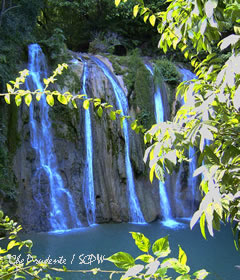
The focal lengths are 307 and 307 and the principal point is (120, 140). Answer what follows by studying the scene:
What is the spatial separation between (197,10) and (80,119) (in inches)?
338

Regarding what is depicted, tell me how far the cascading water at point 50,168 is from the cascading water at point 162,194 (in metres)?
3.08

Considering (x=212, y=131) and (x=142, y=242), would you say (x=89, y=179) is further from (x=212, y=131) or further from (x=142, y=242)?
(x=142, y=242)

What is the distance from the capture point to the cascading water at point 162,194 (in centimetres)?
1016

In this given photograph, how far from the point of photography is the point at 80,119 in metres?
9.73

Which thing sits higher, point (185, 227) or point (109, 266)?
point (109, 266)

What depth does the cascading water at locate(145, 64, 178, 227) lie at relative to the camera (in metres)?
10.2

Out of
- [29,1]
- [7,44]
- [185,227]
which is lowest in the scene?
[185,227]

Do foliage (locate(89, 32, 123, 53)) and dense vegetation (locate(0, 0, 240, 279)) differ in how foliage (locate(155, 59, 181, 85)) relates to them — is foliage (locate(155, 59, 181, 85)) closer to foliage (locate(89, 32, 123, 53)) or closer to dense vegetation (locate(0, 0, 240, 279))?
foliage (locate(89, 32, 123, 53))

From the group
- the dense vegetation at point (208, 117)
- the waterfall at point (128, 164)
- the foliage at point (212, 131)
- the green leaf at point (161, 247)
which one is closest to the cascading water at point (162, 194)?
the waterfall at point (128, 164)

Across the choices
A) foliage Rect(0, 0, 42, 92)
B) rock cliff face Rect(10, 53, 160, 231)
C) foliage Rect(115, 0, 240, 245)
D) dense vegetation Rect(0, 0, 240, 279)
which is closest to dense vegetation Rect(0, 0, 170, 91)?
foliage Rect(0, 0, 42, 92)

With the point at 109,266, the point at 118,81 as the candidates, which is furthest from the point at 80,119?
the point at 109,266

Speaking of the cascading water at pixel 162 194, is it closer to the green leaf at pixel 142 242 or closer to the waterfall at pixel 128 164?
the waterfall at pixel 128 164

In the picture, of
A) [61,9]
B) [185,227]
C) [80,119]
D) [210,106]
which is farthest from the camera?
[61,9]

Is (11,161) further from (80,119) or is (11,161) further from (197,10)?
(197,10)
